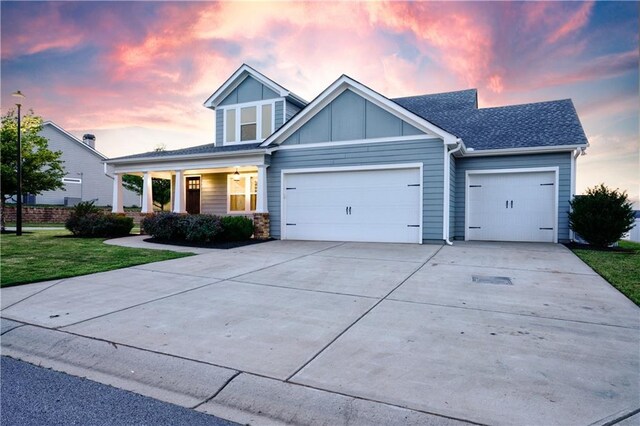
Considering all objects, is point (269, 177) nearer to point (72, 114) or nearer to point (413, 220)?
point (413, 220)

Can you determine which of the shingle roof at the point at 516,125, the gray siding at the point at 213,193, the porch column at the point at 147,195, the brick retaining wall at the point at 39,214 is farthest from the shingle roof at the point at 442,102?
the brick retaining wall at the point at 39,214

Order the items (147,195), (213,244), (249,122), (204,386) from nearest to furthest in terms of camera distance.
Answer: (204,386) → (213,244) → (147,195) → (249,122)

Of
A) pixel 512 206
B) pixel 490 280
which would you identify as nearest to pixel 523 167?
pixel 512 206

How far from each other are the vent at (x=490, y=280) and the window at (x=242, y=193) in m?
11.2

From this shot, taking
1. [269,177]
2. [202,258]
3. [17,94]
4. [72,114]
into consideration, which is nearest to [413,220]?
[269,177]

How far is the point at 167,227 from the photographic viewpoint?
12031 mm

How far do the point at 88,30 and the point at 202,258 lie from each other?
1007 cm

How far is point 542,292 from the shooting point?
5.27 m

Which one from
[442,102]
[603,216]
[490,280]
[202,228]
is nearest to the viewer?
[490,280]

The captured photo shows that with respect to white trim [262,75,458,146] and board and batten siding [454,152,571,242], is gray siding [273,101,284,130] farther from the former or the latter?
board and batten siding [454,152,571,242]

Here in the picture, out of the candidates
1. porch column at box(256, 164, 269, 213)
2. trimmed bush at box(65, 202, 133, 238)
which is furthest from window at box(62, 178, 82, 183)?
porch column at box(256, 164, 269, 213)

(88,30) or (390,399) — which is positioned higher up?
(88,30)

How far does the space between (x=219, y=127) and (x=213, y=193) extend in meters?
2.97

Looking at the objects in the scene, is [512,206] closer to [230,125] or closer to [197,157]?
[197,157]
